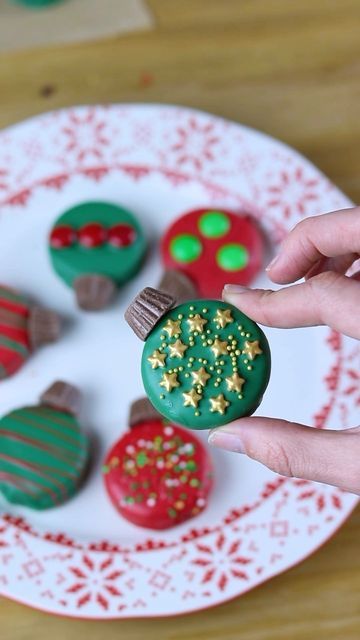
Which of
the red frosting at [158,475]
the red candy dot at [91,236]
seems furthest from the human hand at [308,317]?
the red candy dot at [91,236]

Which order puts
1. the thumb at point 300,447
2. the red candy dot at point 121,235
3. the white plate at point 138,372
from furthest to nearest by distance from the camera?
the red candy dot at point 121,235 → the white plate at point 138,372 → the thumb at point 300,447

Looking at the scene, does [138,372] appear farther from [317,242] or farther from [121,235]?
[317,242]

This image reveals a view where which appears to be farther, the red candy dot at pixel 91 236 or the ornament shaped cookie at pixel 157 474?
the red candy dot at pixel 91 236

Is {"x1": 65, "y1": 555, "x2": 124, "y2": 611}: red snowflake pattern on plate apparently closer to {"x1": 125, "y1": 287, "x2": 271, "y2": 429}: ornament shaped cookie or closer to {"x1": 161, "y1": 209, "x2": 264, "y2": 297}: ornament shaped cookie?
{"x1": 125, "y1": 287, "x2": 271, "y2": 429}: ornament shaped cookie

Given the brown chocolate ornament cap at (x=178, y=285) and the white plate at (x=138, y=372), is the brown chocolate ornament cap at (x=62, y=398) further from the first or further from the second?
the brown chocolate ornament cap at (x=178, y=285)

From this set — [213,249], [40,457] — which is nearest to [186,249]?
[213,249]

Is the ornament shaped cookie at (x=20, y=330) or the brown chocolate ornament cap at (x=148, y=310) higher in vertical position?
the brown chocolate ornament cap at (x=148, y=310)
